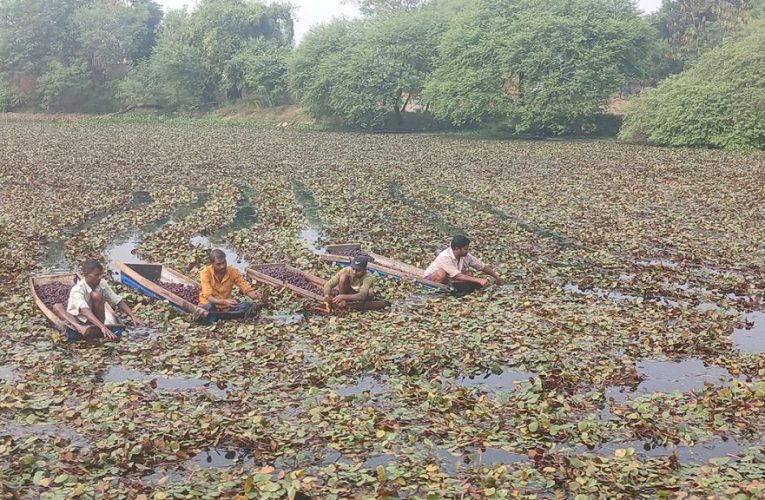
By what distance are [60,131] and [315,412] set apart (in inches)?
1804

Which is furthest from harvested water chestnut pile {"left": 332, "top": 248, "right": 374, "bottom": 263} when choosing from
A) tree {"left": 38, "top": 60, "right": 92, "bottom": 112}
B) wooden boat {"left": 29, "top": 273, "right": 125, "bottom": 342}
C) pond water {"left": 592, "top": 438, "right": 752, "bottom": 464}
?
tree {"left": 38, "top": 60, "right": 92, "bottom": 112}

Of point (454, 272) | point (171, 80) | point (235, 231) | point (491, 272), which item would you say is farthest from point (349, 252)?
point (171, 80)

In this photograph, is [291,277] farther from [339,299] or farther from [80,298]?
[80,298]

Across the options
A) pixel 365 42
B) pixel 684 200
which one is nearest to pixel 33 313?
pixel 684 200

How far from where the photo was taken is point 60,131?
48.0 metres

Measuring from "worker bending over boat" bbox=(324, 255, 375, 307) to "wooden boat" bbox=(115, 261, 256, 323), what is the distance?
1437 mm

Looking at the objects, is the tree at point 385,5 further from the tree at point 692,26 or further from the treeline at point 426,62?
the tree at point 692,26

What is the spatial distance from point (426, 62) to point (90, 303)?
45.7 m

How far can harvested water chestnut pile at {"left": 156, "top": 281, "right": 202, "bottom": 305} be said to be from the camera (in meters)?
11.5

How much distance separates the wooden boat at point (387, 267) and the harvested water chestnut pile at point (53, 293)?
4.83 meters

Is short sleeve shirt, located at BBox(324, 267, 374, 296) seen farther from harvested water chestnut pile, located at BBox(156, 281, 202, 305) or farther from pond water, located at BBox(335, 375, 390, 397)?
pond water, located at BBox(335, 375, 390, 397)

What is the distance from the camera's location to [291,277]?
12.6m

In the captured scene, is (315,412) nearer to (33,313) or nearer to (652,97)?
(33,313)

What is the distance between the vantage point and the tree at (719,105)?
36875 millimetres
